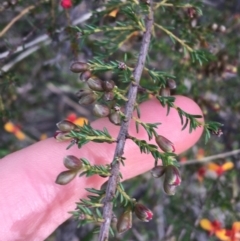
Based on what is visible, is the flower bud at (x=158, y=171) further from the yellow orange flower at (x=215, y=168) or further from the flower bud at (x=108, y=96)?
the yellow orange flower at (x=215, y=168)

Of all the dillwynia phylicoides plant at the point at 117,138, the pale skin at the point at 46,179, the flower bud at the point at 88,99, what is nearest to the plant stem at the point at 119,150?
the dillwynia phylicoides plant at the point at 117,138

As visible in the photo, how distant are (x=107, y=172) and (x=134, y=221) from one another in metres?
1.46

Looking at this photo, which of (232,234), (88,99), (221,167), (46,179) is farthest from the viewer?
(221,167)

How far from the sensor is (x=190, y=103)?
1967 mm

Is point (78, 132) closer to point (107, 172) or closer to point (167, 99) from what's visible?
point (107, 172)

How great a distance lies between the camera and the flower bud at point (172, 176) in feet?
4.35

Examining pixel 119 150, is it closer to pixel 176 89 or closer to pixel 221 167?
pixel 176 89

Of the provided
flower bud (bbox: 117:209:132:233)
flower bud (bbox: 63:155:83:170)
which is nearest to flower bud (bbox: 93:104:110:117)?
flower bud (bbox: 63:155:83:170)

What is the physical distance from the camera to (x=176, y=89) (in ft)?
6.90

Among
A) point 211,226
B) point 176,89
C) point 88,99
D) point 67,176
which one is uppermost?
point 88,99

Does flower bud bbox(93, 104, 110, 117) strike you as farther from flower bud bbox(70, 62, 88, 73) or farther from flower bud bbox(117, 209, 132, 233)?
flower bud bbox(117, 209, 132, 233)

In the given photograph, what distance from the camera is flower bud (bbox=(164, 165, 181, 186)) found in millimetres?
1326

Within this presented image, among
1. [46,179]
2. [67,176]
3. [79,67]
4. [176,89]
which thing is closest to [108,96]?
[79,67]

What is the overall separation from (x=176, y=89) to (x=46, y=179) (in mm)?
680
